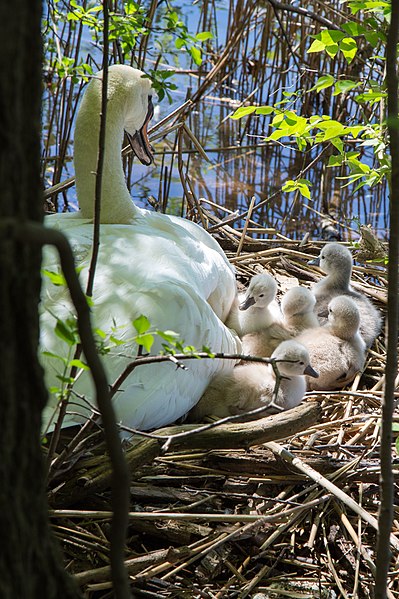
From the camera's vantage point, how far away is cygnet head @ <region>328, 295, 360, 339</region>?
3445mm

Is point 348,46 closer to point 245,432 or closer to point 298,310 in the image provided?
point 245,432

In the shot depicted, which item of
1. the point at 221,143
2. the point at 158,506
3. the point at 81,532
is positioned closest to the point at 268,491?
the point at 158,506

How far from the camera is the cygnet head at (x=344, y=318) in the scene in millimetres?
3445

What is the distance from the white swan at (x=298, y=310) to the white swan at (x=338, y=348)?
110 millimetres

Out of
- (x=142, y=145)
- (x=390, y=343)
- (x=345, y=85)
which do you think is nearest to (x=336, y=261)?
(x=142, y=145)

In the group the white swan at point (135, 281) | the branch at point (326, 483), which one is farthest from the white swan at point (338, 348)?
the branch at point (326, 483)

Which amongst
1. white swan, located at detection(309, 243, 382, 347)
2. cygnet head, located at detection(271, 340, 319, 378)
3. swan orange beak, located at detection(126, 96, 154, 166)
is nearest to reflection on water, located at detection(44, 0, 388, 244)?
white swan, located at detection(309, 243, 382, 347)

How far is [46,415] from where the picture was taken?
235 centimetres

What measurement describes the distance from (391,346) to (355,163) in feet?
4.99

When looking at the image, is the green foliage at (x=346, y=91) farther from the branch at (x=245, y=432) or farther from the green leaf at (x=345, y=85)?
the branch at (x=245, y=432)

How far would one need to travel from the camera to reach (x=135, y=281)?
2.64 m

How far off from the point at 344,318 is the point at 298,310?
244 millimetres

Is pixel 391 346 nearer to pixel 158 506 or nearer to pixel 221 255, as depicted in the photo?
pixel 158 506

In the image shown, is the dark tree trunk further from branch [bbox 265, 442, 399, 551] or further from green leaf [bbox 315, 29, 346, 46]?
green leaf [bbox 315, 29, 346, 46]
